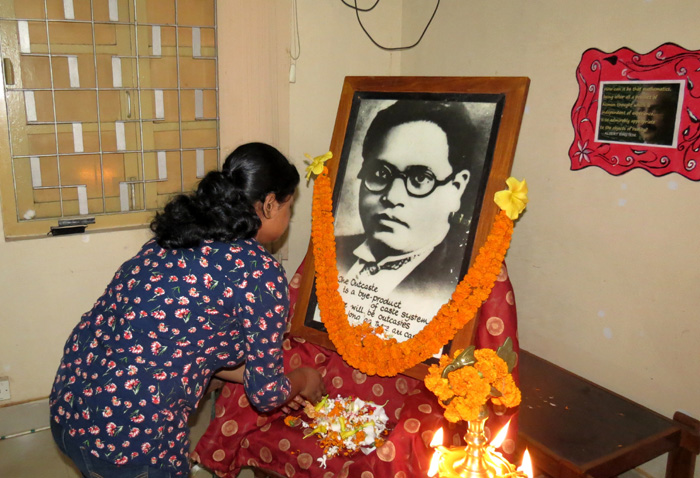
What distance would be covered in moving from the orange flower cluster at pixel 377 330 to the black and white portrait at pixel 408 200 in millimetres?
41

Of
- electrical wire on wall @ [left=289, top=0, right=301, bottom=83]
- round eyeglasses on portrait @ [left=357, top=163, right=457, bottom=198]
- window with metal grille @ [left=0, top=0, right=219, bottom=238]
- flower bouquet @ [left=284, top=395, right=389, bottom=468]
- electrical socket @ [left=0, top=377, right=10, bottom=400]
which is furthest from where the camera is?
electrical wire on wall @ [left=289, top=0, right=301, bottom=83]

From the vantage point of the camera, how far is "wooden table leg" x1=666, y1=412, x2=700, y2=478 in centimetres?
216

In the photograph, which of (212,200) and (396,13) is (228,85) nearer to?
(396,13)

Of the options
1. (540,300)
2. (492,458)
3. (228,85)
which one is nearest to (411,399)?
(492,458)

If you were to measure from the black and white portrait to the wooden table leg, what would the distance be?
0.96 meters

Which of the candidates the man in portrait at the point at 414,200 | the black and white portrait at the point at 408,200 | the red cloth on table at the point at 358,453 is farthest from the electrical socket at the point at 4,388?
the man in portrait at the point at 414,200

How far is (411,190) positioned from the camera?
2.29 meters

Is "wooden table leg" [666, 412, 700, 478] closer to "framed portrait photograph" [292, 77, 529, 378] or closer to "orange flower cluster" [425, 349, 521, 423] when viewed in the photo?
"framed portrait photograph" [292, 77, 529, 378]

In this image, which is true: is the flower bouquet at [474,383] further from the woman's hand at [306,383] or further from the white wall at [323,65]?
the white wall at [323,65]

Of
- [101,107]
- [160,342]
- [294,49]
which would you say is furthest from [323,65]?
[160,342]

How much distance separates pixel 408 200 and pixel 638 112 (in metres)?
0.87

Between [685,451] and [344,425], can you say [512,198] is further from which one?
[685,451]

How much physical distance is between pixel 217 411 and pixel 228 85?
146cm

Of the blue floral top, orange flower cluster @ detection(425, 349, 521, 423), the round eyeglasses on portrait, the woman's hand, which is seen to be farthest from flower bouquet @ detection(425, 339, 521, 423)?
the round eyeglasses on portrait
